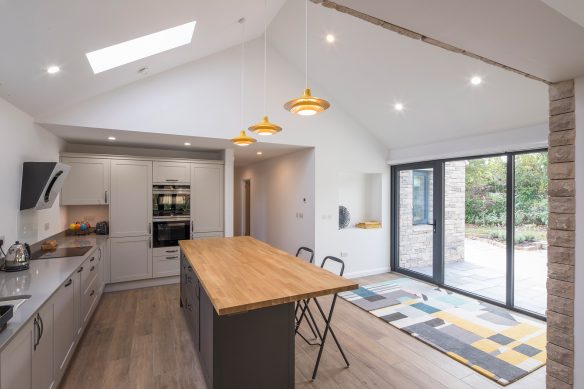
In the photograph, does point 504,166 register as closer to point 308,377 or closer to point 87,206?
point 308,377

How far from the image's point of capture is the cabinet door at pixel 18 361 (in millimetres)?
1419

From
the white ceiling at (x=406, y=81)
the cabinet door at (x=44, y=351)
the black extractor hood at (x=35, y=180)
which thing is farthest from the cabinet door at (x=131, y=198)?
the white ceiling at (x=406, y=81)

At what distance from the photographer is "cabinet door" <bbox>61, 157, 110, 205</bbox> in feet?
14.1

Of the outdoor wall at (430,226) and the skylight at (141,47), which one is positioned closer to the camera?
the skylight at (141,47)

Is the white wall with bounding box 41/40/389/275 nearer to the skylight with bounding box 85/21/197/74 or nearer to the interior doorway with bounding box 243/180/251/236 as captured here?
the skylight with bounding box 85/21/197/74

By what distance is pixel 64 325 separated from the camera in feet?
7.72

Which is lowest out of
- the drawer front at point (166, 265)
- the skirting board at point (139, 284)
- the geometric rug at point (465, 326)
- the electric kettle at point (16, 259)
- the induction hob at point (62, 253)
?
the geometric rug at point (465, 326)

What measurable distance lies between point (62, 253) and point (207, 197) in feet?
7.53

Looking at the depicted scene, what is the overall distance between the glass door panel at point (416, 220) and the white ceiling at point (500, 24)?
363 cm

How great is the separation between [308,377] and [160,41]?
3690 millimetres

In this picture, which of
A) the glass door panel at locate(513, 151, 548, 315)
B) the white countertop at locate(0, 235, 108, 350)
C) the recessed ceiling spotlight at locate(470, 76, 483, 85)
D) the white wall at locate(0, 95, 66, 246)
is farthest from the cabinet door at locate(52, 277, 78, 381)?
the glass door panel at locate(513, 151, 548, 315)

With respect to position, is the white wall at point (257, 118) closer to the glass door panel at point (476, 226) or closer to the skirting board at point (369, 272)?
the skirting board at point (369, 272)

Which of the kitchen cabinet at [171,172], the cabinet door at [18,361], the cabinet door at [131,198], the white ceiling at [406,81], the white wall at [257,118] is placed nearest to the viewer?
the cabinet door at [18,361]

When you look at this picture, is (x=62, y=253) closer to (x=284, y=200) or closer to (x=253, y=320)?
(x=253, y=320)
